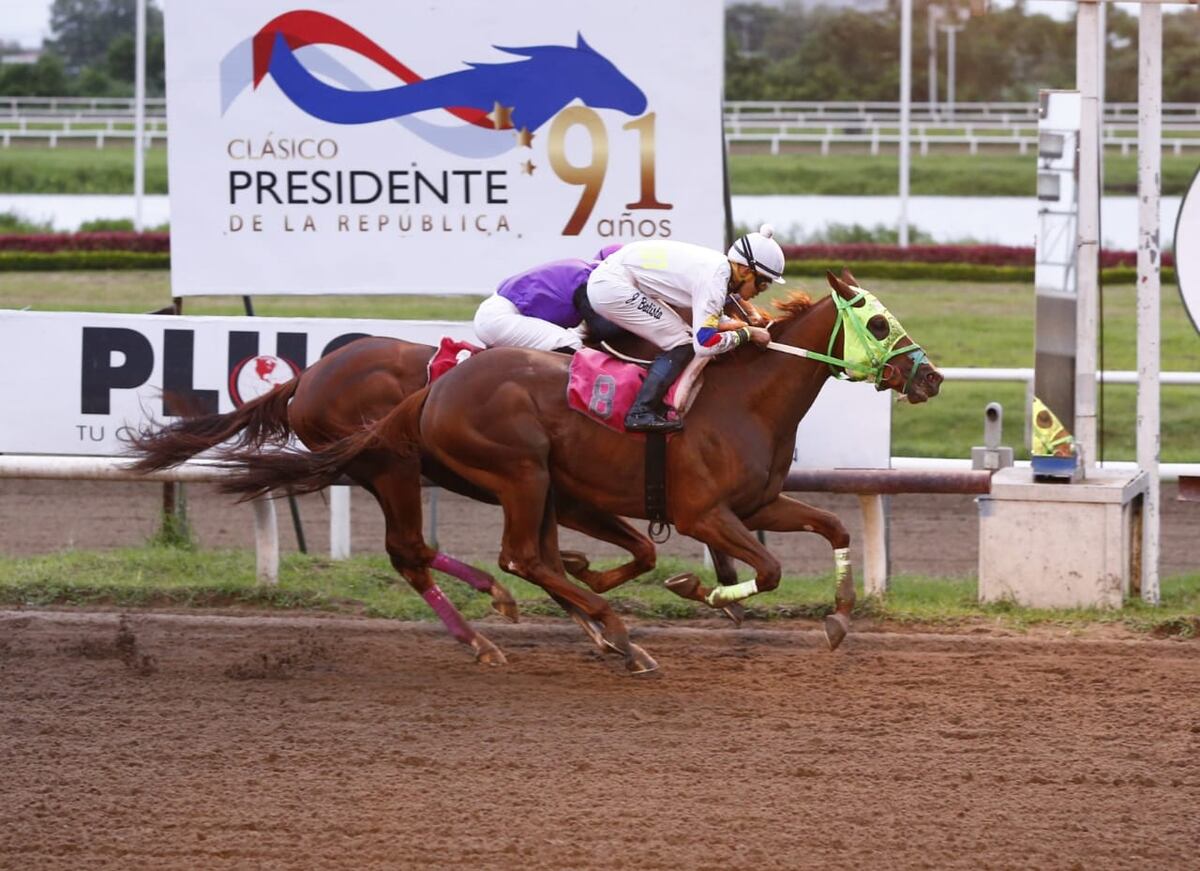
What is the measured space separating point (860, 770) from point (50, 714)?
2.86 metres

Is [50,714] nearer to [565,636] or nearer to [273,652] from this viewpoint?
[273,652]

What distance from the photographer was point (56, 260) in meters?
19.9

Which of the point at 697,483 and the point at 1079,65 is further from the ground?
the point at 1079,65

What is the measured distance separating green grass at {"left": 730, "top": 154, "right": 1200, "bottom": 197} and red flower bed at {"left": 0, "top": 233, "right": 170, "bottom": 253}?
1117 cm

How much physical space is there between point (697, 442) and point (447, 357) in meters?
1.22

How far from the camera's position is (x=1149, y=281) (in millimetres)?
7961

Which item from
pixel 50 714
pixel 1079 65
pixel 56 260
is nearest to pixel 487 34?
pixel 1079 65

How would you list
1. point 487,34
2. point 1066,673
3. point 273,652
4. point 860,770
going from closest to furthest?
point 860,770, point 1066,673, point 273,652, point 487,34

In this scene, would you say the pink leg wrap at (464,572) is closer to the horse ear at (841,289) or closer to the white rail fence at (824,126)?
the horse ear at (841,289)

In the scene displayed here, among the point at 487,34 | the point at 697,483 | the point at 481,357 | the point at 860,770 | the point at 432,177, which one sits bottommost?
the point at 860,770

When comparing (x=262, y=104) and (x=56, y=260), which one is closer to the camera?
(x=262, y=104)

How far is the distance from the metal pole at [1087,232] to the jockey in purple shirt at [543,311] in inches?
88.2

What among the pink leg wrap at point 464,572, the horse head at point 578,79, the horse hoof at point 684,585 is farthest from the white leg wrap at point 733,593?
the horse head at point 578,79

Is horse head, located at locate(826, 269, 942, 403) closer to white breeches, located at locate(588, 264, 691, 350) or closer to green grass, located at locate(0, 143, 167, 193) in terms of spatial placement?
white breeches, located at locate(588, 264, 691, 350)
